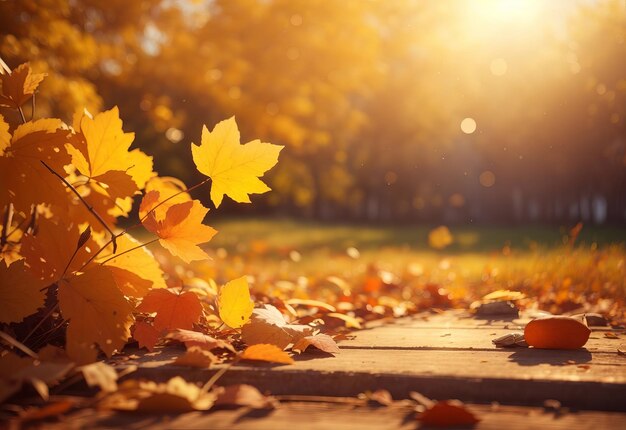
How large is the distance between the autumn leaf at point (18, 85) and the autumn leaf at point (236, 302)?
84 centimetres

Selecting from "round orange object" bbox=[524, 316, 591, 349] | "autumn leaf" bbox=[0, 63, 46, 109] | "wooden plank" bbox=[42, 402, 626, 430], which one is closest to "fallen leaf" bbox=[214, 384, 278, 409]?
"wooden plank" bbox=[42, 402, 626, 430]

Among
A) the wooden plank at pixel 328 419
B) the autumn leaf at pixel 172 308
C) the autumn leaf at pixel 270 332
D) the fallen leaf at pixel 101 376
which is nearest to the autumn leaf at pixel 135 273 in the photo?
the autumn leaf at pixel 172 308

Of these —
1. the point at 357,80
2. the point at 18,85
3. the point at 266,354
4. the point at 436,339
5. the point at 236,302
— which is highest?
the point at 357,80

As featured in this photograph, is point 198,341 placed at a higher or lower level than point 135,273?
lower

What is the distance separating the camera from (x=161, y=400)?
4.38 ft

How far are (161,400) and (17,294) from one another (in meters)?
0.65

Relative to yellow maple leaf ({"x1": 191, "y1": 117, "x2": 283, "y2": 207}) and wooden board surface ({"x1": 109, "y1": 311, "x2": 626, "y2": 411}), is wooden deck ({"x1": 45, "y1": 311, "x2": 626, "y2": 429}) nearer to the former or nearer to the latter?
wooden board surface ({"x1": 109, "y1": 311, "x2": 626, "y2": 411})

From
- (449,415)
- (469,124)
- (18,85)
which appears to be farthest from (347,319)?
(469,124)

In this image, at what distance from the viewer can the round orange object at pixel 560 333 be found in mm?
1926

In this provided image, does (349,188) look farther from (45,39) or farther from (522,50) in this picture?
(45,39)

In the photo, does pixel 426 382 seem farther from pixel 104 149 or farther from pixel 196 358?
pixel 104 149

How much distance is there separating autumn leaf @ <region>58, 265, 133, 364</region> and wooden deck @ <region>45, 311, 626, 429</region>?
10 centimetres

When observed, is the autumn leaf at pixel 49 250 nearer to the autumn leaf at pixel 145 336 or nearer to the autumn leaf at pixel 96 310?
the autumn leaf at pixel 96 310

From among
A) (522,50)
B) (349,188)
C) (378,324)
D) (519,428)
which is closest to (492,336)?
(378,324)
